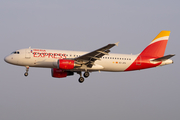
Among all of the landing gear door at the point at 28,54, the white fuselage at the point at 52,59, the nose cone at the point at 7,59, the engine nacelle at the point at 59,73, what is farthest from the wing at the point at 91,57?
the nose cone at the point at 7,59

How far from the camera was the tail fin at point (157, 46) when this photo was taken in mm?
47147

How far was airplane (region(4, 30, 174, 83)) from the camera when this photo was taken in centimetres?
4197

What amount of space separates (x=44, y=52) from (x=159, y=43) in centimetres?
1742

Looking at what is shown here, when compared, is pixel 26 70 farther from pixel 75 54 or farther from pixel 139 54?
pixel 139 54

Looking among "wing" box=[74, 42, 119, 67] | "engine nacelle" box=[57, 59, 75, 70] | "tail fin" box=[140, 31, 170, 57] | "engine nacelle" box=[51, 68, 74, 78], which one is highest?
"tail fin" box=[140, 31, 170, 57]

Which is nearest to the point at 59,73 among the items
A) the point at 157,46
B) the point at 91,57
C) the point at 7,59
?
the point at 91,57

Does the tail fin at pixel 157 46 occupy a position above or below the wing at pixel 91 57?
above

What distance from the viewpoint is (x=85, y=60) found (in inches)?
1684

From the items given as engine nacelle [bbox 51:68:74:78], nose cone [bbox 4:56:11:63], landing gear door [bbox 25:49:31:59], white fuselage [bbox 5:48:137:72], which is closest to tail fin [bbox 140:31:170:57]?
white fuselage [bbox 5:48:137:72]

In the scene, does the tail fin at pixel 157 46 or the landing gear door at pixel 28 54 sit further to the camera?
the tail fin at pixel 157 46

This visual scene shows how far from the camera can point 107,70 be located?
44.8 meters

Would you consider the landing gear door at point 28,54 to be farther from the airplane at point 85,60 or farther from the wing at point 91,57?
the wing at point 91,57

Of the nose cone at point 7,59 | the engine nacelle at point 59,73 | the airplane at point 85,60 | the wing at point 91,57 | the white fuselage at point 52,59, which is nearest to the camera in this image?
the wing at point 91,57

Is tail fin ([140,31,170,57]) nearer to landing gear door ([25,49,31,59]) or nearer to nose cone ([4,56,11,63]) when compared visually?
landing gear door ([25,49,31,59])
